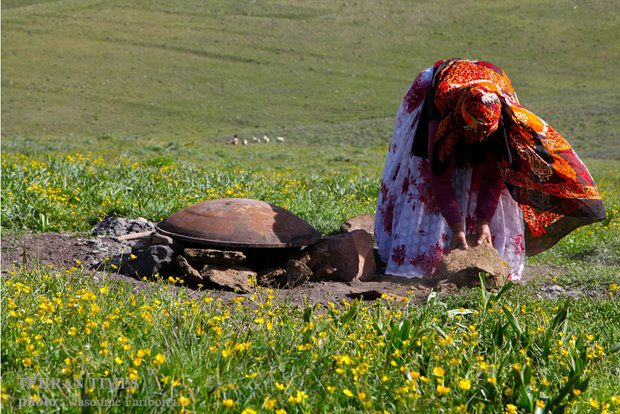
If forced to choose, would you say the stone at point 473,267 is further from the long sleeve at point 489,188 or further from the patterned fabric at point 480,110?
the patterned fabric at point 480,110

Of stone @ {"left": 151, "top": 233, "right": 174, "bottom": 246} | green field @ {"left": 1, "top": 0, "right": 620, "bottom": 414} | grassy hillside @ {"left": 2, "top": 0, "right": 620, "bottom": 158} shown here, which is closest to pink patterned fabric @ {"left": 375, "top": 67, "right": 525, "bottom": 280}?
green field @ {"left": 1, "top": 0, "right": 620, "bottom": 414}

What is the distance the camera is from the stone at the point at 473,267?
428 cm

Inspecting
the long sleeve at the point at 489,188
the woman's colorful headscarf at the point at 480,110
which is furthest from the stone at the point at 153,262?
the long sleeve at the point at 489,188

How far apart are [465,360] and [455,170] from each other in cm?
252

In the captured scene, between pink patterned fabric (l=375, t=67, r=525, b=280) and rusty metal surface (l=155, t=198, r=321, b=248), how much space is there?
32.8 inches

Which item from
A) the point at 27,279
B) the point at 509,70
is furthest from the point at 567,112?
the point at 27,279

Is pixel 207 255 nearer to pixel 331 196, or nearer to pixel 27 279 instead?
pixel 27 279

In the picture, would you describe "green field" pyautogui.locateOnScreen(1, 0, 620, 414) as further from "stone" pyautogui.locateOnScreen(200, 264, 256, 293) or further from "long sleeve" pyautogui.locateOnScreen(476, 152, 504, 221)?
"long sleeve" pyautogui.locateOnScreen(476, 152, 504, 221)

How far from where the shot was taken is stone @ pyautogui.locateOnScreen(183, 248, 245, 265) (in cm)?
420

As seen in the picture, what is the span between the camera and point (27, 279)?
11.5ft

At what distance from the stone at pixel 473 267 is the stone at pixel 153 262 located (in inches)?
79.0

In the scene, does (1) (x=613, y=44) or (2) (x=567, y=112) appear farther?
(1) (x=613, y=44)

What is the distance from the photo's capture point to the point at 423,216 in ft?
16.4

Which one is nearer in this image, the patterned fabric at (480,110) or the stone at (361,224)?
the patterned fabric at (480,110)
